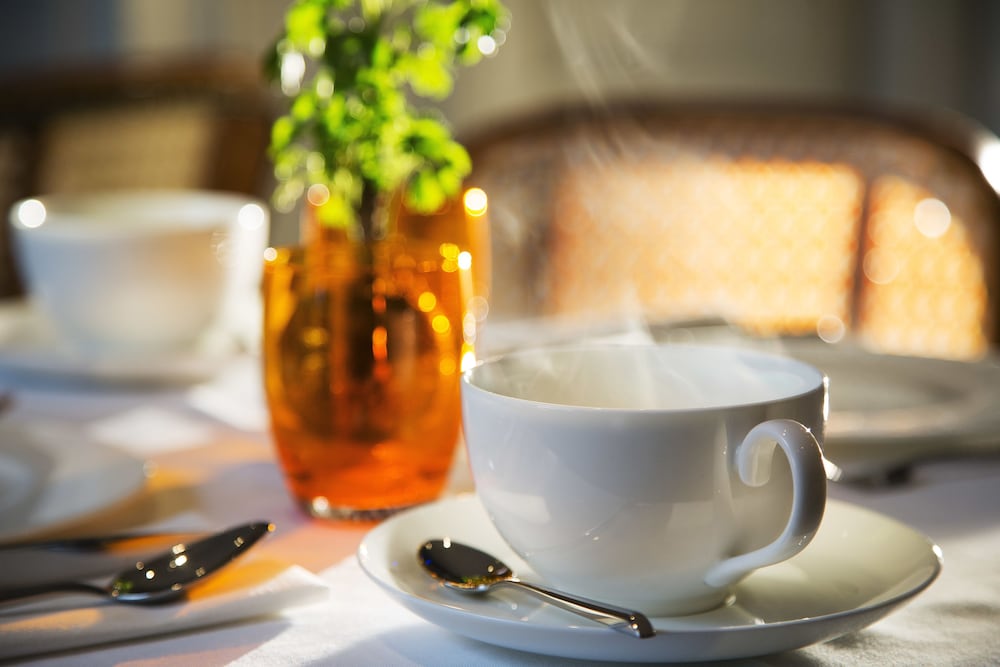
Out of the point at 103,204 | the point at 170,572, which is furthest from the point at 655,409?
the point at 103,204

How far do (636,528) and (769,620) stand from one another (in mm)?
57

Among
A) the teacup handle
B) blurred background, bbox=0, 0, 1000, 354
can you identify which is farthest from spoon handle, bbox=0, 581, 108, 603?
blurred background, bbox=0, 0, 1000, 354

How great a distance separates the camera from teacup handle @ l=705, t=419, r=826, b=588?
0.37 m

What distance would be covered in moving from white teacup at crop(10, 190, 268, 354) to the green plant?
29cm

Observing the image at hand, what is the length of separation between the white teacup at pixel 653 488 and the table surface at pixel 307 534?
4cm

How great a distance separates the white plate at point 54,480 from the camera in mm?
509

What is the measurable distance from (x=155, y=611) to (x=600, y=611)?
0.56ft

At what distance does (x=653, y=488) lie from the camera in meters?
0.39

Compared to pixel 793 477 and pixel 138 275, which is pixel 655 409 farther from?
pixel 138 275

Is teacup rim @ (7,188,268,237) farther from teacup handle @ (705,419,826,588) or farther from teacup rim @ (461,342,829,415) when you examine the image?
teacup handle @ (705,419,826,588)

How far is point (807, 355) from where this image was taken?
0.82 meters

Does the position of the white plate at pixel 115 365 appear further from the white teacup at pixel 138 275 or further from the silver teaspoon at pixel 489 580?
the silver teaspoon at pixel 489 580

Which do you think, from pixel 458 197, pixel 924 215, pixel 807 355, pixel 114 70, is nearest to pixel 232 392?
pixel 458 197

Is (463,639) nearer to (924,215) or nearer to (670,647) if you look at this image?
(670,647)
